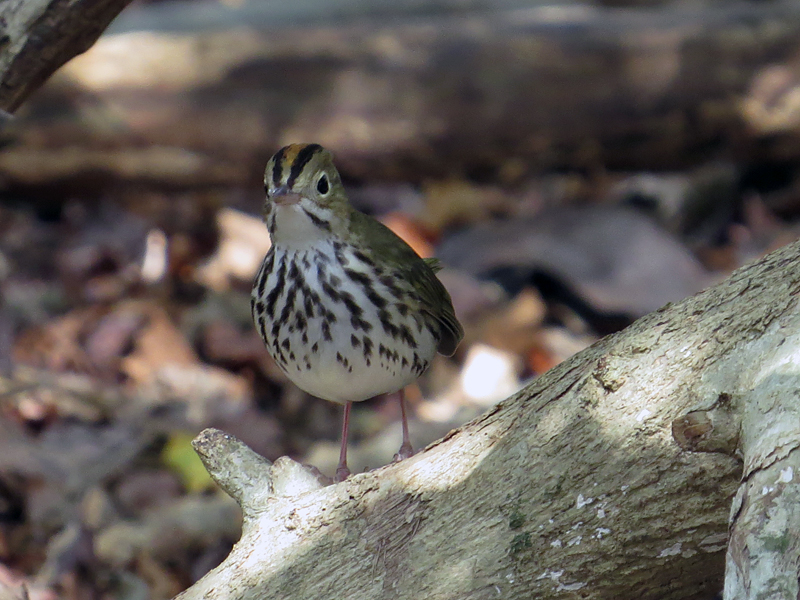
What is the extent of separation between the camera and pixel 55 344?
5617mm

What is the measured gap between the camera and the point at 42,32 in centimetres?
Answer: 279

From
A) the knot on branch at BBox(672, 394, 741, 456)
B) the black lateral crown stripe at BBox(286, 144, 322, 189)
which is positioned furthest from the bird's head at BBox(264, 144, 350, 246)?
the knot on branch at BBox(672, 394, 741, 456)

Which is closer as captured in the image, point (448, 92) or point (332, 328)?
point (332, 328)

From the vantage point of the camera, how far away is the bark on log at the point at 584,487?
219 cm

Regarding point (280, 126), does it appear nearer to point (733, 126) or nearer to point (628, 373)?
point (733, 126)

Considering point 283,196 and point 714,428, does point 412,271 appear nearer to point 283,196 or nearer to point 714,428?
point 283,196

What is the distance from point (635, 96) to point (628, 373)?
4813 millimetres

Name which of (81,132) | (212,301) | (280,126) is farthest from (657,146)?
(81,132)

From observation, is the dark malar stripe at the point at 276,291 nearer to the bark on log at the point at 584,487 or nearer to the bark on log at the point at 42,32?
the bark on log at the point at 584,487

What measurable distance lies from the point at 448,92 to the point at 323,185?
12.0 feet

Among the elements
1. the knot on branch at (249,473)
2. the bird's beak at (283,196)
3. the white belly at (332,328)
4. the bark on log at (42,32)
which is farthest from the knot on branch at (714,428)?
the bark on log at (42,32)

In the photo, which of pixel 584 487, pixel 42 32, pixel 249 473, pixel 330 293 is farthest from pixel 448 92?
Answer: pixel 584 487

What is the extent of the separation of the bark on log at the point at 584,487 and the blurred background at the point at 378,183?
2395 millimetres

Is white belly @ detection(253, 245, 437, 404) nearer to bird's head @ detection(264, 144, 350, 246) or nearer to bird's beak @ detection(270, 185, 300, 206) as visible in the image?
bird's head @ detection(264, 144, 350, 246)
